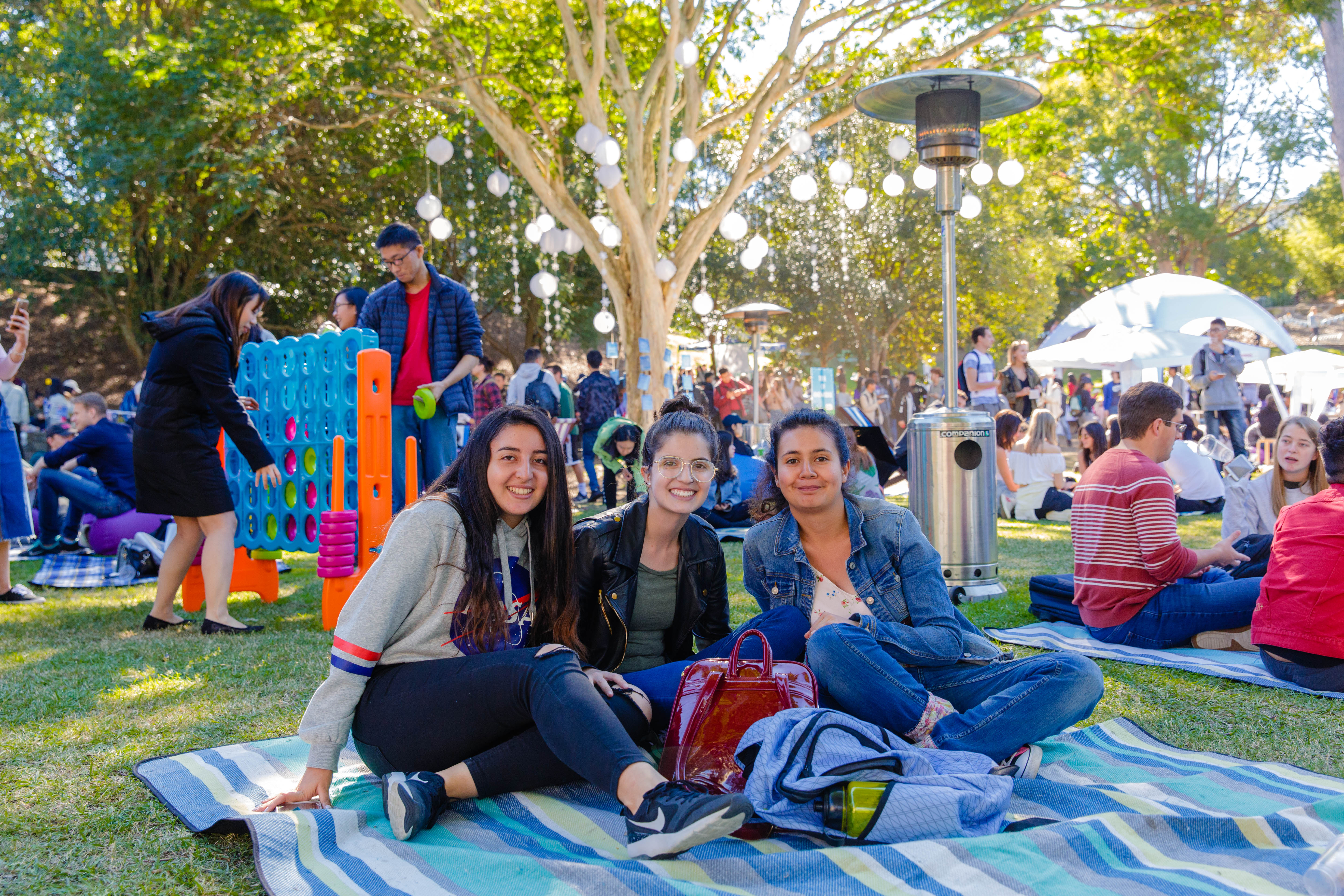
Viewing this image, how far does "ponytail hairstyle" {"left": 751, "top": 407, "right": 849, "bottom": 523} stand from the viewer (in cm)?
328

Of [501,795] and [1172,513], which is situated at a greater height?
[1172,513]

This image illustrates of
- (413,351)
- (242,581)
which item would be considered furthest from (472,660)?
(242,581)

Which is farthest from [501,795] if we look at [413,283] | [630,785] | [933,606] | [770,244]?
[770,244]

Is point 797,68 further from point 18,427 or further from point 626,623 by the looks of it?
point 18,427

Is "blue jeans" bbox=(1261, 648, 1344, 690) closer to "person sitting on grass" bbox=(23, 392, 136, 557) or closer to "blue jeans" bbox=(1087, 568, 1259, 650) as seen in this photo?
"blue jeans" bbox=(1087, 568, 1259, 650)

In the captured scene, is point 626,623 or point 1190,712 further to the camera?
point 1190,712

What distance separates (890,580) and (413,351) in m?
3.49

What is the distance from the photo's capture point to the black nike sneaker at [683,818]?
211cm

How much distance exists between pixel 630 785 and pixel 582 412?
945 cm

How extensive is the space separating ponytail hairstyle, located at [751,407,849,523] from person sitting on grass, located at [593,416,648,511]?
4.70 metres

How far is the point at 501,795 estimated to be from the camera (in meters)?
2.79

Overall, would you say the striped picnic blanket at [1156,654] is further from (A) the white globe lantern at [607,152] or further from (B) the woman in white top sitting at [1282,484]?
(A) the white globe lantern at [607,152]

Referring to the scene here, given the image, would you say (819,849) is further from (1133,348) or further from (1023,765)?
(1133,348)

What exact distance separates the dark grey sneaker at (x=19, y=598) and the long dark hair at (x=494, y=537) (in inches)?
182
